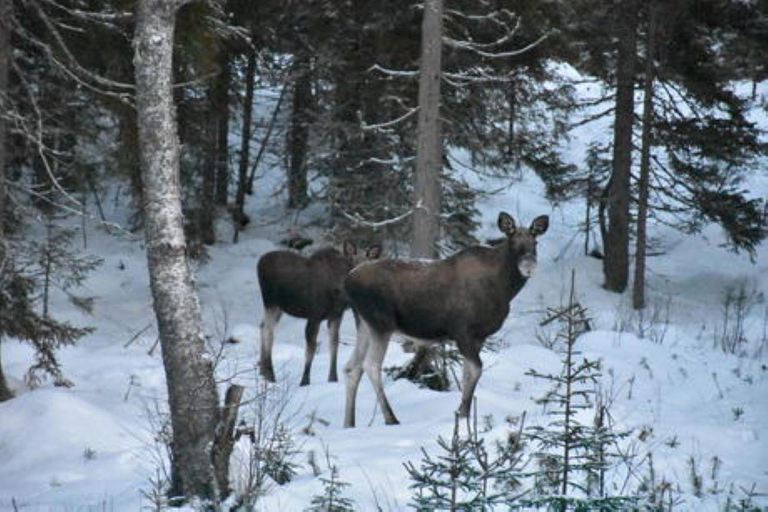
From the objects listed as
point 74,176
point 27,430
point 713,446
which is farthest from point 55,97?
point 713,446

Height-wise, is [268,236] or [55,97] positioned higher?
[55,97]

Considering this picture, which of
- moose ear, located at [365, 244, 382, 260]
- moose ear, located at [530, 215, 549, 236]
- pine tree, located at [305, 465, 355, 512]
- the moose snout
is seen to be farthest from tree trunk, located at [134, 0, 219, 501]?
moose ear, located at [365, 244, 382, 260]

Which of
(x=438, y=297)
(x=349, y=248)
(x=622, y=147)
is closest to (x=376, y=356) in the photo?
(x=438, y=297)

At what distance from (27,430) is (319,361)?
18.6ft

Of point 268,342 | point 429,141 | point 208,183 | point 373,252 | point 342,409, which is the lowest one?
point 342,409

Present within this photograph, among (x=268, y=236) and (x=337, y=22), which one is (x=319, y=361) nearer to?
(x=337, y=22)

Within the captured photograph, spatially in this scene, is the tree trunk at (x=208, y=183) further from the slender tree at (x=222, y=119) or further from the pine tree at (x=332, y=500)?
the pine tree at (x=332, y=500)

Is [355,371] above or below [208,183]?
below

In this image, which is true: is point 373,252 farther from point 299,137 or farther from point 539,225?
point 299,137

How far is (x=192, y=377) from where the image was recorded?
653 cm

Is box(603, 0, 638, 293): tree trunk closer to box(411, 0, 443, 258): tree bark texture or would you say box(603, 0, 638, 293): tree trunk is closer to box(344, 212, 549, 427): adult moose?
box(411, 0, 443, 258): tree bark texture

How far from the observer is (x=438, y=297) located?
9531 mm

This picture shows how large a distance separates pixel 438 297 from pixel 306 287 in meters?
4.49

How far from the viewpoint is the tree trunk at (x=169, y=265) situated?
6.52 metres
